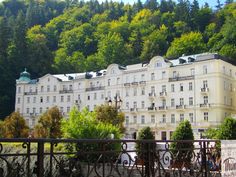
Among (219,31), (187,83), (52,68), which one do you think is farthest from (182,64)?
(52,68)

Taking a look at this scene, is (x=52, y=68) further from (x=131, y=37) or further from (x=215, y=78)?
(x=215, y=78)

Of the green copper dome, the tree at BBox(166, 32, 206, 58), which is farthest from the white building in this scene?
the tree at BBox(166, 32, 206, 58)

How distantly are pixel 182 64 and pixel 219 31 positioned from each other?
40.4 metres

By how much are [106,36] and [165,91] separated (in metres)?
44.4

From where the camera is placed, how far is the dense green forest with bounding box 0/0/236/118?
289 feet

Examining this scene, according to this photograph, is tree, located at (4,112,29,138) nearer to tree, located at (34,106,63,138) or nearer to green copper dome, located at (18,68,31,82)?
tree, located at (34,106,63,138)

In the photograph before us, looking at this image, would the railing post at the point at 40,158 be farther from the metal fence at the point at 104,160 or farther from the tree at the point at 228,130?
the tree at the point at 228,130

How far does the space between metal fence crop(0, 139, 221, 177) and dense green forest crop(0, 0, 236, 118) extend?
73.3 metres

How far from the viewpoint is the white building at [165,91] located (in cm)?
5559

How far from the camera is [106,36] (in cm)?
10144

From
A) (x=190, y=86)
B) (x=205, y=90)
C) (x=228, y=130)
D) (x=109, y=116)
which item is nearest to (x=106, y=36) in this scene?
(x=190, y=86)

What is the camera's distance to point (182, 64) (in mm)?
59812

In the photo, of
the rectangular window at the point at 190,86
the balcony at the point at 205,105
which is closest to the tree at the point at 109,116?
the balcony at the point at 205,105

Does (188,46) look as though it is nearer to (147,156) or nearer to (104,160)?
(147,156)
